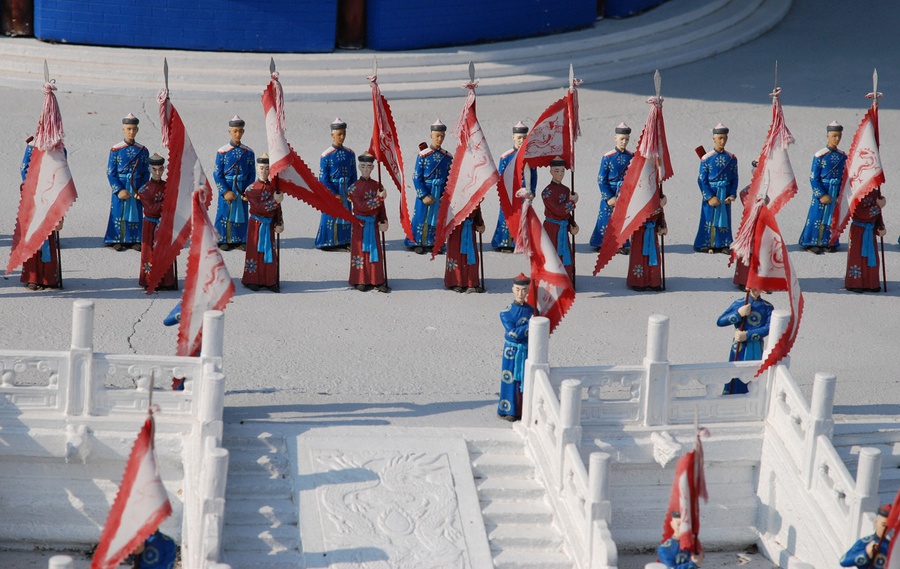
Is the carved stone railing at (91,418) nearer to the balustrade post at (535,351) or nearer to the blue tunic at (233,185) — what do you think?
the balustrade post at (535,351)

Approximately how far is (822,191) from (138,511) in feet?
31.9

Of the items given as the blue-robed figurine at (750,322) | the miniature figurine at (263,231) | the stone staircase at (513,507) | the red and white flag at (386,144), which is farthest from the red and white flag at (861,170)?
the miniature figurine at (263,231)

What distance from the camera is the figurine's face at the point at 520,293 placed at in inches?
541

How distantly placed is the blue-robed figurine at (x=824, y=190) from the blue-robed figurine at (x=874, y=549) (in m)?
6.99

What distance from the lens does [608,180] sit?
58.7 ft

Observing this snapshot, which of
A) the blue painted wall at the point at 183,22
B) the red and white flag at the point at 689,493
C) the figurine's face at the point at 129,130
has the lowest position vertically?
the red and white flag at the point at 689,493

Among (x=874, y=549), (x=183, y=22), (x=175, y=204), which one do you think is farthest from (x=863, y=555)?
(x=183, y=22)

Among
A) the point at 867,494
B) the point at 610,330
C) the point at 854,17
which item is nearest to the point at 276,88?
the point at 610,330

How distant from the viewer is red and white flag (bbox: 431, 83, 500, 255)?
16406 mm

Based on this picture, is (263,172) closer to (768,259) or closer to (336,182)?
(336,182)

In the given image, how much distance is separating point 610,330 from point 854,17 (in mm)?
13679

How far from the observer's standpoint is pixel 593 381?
13359mm

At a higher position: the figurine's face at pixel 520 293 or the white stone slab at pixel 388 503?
the figurine's face at pixel 520 293

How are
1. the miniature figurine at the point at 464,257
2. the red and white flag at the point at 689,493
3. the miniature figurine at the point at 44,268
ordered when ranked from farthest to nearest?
the miniature figurine at the point at 464,257
the miniature figurine at the point at 44,268
the red and white flag at the point at 689,493
